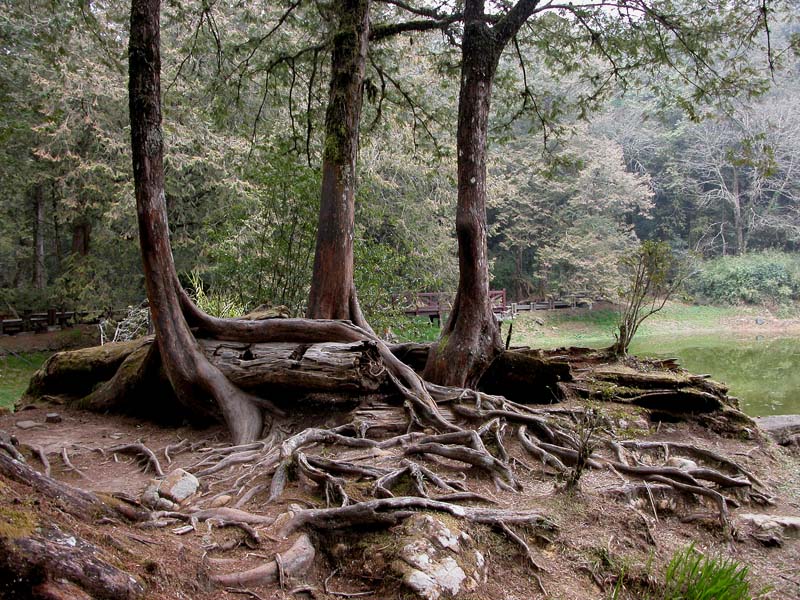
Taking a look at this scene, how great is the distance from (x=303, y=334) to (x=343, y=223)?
1.66 meters

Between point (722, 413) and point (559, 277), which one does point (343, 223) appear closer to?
point (722, 413)

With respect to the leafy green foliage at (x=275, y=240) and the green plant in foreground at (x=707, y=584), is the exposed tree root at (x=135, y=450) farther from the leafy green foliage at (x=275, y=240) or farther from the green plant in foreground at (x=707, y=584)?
→ the leafy green foliage at (x=275, y=240)

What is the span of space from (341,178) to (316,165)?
605cm

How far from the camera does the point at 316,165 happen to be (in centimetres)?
1253

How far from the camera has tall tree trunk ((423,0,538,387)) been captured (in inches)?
245

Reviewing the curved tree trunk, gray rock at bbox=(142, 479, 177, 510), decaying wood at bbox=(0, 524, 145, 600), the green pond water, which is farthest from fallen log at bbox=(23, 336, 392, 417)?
the green pond water

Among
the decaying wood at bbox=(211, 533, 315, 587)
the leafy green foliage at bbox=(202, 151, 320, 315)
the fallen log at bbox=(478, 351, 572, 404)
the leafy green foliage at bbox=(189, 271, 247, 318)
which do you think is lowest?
the decaying wood at bbox=(211, 533, 315, 587)

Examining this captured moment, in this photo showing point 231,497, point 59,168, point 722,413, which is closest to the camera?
Answer: point 231,497

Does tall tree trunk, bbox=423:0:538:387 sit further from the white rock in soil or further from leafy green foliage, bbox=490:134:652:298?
leafy green foliage, bbox=490:134:652:298

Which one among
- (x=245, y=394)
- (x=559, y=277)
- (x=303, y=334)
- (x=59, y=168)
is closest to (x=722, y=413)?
(x=303, y=334)

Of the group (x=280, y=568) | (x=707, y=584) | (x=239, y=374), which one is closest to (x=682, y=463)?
(x=707, y=584)

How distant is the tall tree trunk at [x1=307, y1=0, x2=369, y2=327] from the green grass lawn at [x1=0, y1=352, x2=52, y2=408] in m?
7.27

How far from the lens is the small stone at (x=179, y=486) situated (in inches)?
145

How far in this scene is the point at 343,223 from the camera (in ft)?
22.3
